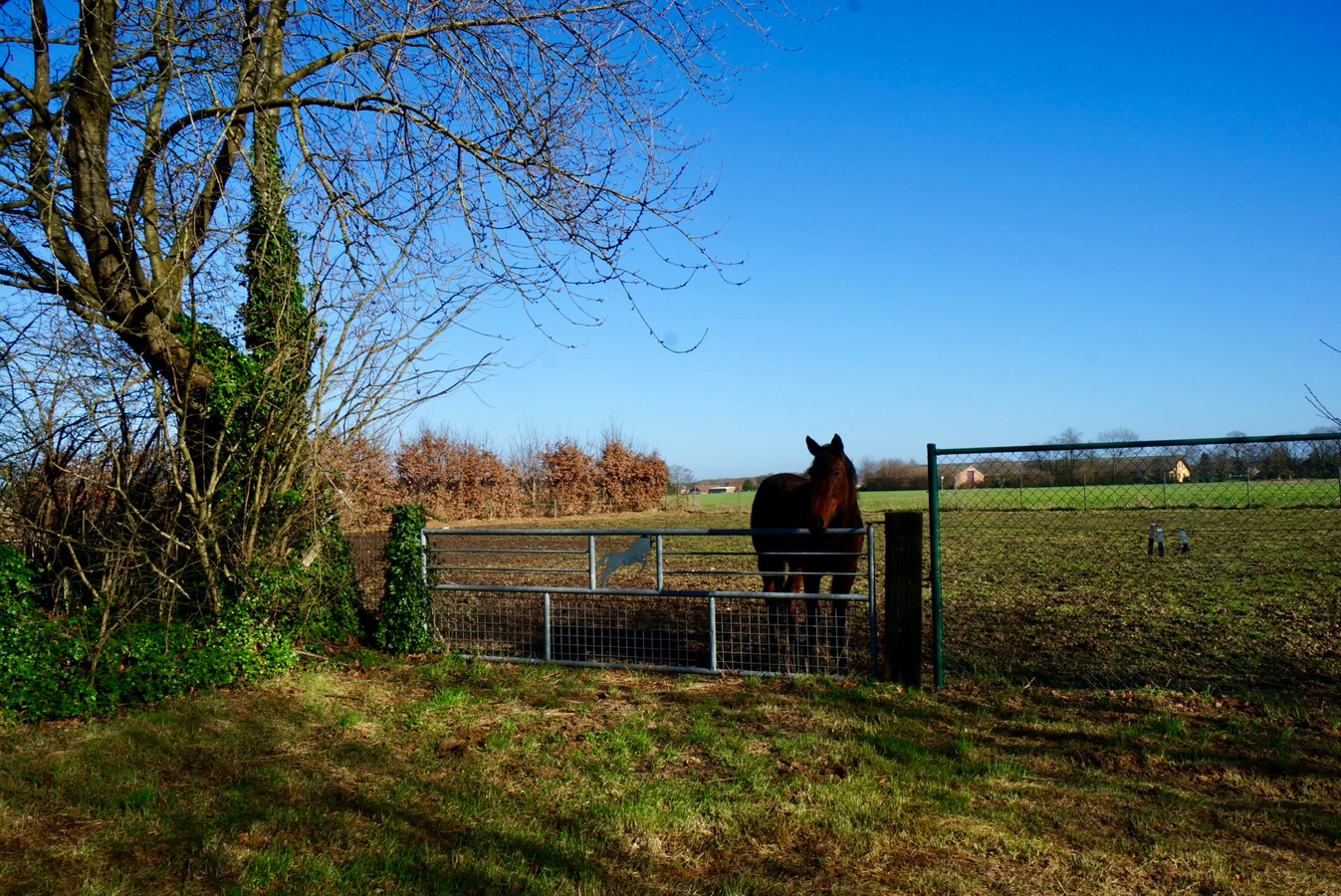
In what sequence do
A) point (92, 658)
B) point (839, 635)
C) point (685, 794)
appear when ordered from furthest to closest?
point (839, 635) → point (92, 658) → point (685, 794)

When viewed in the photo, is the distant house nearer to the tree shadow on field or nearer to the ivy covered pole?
the tree shadow on field

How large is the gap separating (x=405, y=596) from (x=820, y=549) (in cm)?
405

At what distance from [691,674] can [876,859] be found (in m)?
3.52

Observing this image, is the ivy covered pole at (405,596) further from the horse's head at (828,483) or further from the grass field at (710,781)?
the horse's head at (828,483)

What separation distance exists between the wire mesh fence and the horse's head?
0.86 m

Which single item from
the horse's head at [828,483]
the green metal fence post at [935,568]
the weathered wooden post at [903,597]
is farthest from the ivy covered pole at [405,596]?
the green metal fence post at [935,568]

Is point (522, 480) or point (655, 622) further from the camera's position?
point (522, 480)

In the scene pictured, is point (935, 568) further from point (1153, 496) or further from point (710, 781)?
point (710, 781)

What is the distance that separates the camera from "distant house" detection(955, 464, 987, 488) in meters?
6.59

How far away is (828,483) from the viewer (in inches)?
277

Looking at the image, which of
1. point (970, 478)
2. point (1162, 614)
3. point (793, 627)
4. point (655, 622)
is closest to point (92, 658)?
point (655, 622)

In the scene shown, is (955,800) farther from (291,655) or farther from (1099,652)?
(291,655)

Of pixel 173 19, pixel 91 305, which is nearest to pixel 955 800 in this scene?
pixel 91 305

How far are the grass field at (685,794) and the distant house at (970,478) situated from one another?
63.7 inches
